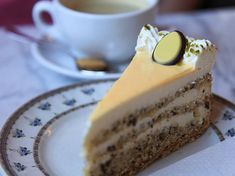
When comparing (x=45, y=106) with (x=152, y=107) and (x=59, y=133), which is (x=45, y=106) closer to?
(x=59, y=133)

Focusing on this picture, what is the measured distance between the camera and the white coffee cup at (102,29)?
4.65 ft

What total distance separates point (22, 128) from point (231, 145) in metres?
0.46

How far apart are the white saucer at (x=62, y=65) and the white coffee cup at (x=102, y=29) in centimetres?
4

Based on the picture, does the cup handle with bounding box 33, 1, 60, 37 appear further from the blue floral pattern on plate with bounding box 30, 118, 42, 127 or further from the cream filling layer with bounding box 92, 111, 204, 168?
the cream filling layer with bounding box 92, 111, 204, 168

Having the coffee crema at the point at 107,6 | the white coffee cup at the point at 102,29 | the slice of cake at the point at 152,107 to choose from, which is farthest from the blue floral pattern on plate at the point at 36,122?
the coffee crema at the point at 107,6

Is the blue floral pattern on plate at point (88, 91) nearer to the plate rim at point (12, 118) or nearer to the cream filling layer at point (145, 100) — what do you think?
the plate rim at point (12, 118)

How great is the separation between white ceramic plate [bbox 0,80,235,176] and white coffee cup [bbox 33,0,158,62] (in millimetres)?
176

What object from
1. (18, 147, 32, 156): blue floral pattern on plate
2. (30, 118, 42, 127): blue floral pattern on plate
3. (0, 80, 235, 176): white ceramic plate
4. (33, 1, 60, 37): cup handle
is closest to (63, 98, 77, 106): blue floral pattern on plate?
(0, 80, 235, 176): white ceramic plate

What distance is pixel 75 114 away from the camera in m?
1.23

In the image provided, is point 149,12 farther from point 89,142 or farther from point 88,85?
point 89,142

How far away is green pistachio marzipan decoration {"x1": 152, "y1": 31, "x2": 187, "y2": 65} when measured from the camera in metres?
1.11

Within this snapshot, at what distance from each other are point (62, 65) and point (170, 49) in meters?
0.45

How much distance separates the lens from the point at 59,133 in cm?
116

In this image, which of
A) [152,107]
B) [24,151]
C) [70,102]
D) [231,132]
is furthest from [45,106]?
[231,132]
